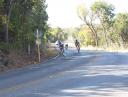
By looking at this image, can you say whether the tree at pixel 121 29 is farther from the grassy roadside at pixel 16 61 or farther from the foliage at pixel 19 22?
the grassy roadside at pixel 16 61

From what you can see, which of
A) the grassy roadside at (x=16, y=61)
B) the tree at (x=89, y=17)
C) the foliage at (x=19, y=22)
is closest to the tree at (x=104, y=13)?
the tree at (x=89, y=17)

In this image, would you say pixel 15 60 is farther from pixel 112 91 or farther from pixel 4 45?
pixel 112 91

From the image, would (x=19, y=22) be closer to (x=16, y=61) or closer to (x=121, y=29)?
(x=16, y=61)

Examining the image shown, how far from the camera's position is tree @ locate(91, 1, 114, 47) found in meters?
97.8

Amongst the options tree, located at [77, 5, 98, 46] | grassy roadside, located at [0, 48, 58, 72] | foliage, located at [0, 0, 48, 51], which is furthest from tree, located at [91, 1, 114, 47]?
grassy roadside, located at [0, 48, 58, 72]

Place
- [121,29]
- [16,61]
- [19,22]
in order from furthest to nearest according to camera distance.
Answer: [121,29] → [19,22] → [16,61]

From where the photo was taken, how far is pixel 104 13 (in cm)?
9856

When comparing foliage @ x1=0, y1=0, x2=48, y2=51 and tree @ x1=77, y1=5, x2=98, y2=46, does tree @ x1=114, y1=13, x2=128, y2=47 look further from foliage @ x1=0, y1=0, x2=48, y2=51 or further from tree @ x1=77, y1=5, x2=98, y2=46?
foliage @ x1=0, y1=0, x2=48, y2=51

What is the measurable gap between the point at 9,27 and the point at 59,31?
9206 centimetres

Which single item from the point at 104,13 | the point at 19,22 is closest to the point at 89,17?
the point at 104,13

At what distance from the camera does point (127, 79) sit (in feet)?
63.8

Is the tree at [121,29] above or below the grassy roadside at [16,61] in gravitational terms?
above

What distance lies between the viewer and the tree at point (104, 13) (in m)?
97.8

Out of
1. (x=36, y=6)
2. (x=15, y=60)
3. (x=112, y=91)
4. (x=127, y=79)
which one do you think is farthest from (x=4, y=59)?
(x=112, y=91)
